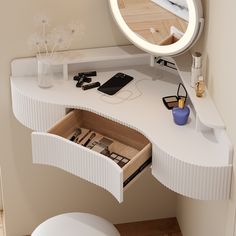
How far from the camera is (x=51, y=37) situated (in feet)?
9.09

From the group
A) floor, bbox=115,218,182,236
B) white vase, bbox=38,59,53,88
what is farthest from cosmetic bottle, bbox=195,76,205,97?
floor, bbox=115,218,182,236

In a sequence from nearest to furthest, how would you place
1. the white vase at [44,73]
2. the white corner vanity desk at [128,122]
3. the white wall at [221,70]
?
the white wall at [221,70] → the white corner vanity desk at [128,122] → the white vase at [44,73]

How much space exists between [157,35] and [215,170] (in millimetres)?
654

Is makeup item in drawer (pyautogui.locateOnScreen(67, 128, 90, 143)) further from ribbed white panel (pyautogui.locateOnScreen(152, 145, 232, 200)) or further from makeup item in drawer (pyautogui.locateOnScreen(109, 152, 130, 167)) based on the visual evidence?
ribbed white panel (pyautogui.locateOnScreen(152, 145, 232, 200))

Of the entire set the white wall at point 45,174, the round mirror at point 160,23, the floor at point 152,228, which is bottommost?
the floor at point 152,228

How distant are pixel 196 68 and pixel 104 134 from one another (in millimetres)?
438

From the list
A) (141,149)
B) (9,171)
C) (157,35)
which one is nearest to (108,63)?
(157,35)

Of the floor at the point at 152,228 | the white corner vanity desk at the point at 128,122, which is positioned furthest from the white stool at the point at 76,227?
the floor at the point at 152,228

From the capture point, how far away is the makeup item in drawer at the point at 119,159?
2.44 m

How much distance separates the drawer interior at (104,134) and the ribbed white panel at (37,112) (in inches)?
2.5

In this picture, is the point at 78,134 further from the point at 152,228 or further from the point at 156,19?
the point at 152,228

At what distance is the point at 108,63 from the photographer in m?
2.85

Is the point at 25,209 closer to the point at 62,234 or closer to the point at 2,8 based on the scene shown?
the point at 62,234

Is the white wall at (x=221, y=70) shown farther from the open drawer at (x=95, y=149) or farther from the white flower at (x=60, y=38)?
the white flower at (x=60, y=38)
